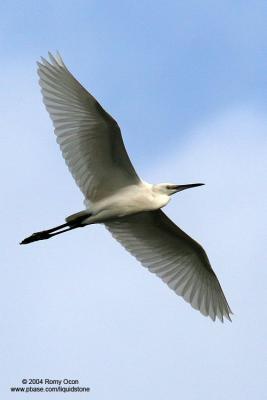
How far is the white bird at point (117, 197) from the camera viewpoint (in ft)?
61.5

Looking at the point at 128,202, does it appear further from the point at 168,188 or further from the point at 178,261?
the point at 178,261

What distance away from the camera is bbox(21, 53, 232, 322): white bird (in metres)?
18.7

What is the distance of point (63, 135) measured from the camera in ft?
62.4

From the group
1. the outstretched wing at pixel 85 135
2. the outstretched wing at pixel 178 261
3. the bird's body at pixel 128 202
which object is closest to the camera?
the outstretched wing at pixel 85 135

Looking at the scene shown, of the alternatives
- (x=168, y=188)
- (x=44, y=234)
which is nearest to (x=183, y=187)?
(x=168, y=188)

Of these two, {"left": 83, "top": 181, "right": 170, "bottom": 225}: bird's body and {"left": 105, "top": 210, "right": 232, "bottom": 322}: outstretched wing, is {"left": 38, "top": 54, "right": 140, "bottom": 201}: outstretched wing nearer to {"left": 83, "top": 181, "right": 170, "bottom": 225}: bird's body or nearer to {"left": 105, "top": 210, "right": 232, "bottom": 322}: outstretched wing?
{"left": 83, "top": 181, "right": 170, "bottom": 225}: bird's body

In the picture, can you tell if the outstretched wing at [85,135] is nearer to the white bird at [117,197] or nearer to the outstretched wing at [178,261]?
the white bird at [117,197]

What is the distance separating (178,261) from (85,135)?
380 cm

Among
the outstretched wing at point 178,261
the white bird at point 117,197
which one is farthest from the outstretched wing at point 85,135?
the outstretched wing at point 178,261

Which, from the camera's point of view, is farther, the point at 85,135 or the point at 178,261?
the point at 178,261

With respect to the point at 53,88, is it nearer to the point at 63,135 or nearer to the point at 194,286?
the point at 63,135

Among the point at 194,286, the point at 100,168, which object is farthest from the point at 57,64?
the point at 194,286

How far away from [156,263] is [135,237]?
0.74 m

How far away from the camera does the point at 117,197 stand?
19.4m
